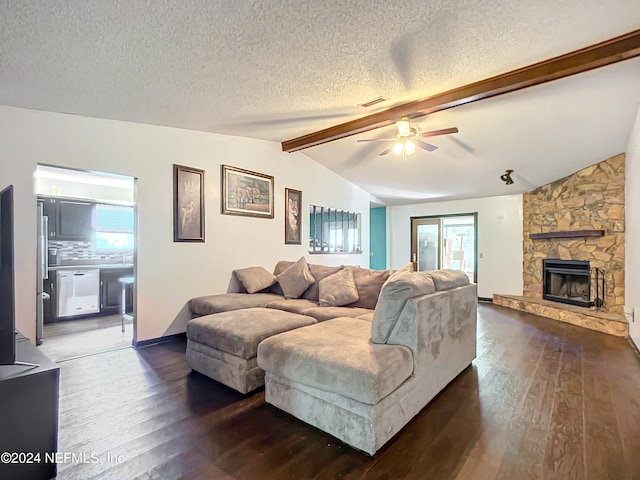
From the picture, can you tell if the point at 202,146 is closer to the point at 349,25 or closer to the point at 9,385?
the point at 349,25

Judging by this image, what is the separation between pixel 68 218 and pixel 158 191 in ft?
8.07

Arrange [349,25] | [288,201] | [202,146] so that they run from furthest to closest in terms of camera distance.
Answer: [288,201] → [202,146] → [349,25]

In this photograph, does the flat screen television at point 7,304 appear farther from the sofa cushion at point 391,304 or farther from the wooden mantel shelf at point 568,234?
the wooden mantel shelf at point 568,234

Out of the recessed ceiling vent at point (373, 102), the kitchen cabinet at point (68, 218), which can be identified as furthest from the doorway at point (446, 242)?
the kitchen cabinet at point (68, 218)

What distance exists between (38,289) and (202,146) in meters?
2.42

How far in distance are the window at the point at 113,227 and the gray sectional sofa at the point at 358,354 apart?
391cm

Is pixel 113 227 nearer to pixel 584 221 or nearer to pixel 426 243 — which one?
pixel 426 243

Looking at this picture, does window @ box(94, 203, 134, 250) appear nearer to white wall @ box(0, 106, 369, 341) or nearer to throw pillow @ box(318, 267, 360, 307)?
white wall @ box(0, 106, 369, 341)

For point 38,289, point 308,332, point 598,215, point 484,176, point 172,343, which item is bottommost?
point 172,343

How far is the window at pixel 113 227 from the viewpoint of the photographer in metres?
5.63

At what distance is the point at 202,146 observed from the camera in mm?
4363

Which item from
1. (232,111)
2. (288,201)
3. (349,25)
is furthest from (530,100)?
(288,201)

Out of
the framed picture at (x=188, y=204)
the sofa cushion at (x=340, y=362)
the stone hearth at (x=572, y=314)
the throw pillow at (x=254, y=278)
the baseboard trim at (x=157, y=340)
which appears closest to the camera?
the sofa cushion at (x=340, y=362)

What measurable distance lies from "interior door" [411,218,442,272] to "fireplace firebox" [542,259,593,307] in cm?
239
